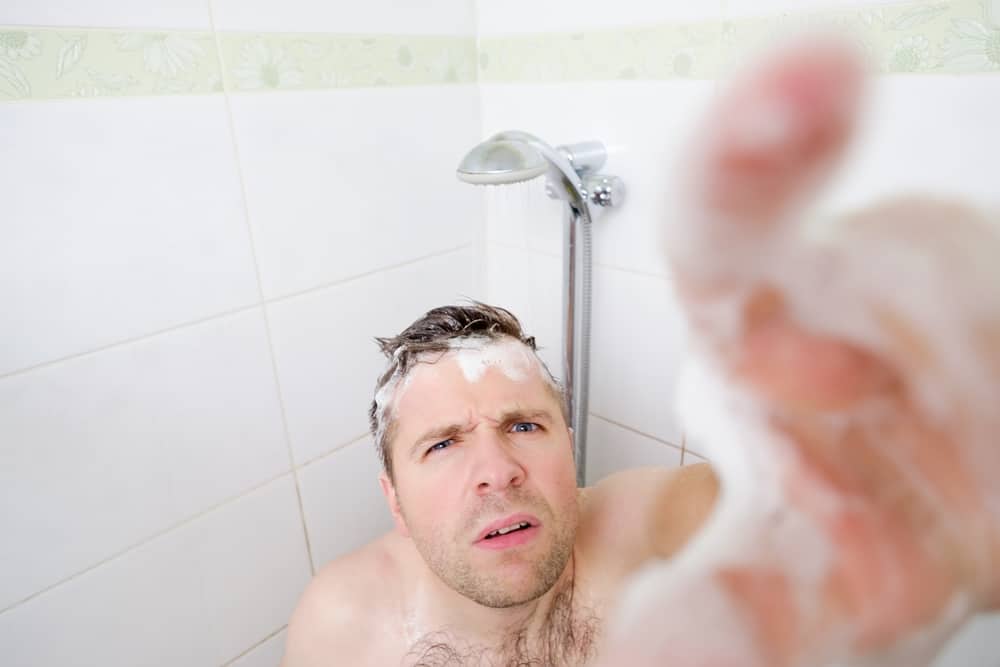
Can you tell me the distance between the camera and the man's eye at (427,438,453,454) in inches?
30.1

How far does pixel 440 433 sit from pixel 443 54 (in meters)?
0.62

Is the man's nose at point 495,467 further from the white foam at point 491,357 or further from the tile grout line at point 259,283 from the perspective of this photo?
the tile grout line at point 259,283

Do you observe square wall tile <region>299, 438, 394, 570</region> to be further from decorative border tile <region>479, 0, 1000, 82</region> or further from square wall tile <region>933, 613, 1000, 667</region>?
square wall tile <region>933, 613, 1000, 667</region>

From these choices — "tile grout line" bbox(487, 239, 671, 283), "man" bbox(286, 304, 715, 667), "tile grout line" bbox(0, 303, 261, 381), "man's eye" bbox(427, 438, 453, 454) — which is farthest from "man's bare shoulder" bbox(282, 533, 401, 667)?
"tile grout line" bbox(487, 239, 671, 283)

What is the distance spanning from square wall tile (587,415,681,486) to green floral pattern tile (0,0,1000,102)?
A: 0.54 m

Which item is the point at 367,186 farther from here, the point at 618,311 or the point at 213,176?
the point at 618,311

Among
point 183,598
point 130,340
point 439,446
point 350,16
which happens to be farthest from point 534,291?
point 183,598

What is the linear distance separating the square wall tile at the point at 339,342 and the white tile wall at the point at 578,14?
15.3 inches

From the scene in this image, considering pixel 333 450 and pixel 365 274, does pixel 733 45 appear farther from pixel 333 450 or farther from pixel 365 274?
pixel 333 450

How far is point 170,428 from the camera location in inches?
31.4

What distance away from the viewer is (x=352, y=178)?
0.91 metres

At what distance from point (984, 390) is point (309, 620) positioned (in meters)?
0.82

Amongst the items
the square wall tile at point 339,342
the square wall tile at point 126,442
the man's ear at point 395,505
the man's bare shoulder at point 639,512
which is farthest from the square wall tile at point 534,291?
the square wall tile at point 126,442

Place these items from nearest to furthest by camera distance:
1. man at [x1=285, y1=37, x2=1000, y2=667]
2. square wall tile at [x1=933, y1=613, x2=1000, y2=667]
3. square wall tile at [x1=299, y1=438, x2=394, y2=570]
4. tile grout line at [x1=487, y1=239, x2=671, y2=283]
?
man at [x1=285, y1=37, x2=1000, y2=667]
square wall tile at [x1=933, y1=613, x2=1000, y2=667]
tile grout line at [x1=487, y1=239, x2=671, y2=283]
square wall tile at [x1=299, y1=438, x2=394, y2=570]
